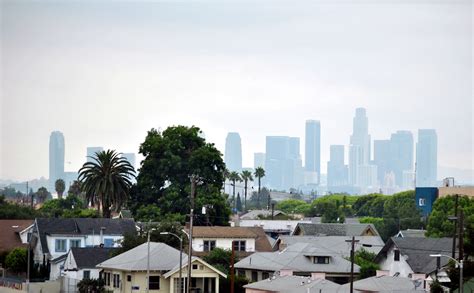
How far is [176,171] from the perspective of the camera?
13325 cm

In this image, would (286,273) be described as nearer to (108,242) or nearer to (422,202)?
(108,242)

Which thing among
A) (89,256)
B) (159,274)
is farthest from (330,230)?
(159,274)

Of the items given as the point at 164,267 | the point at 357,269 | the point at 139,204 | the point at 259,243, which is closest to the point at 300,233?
the point at 259,243

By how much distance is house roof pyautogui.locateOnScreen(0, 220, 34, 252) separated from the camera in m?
115

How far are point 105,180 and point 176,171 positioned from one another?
1219 cm

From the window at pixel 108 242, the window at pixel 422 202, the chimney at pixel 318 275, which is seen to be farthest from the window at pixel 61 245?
the window at pixel 422 202

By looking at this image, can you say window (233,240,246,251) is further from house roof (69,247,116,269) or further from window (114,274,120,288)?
window (114,274,120,288)

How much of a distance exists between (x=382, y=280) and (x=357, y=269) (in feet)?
44.2

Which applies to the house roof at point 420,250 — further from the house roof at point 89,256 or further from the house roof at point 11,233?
the house roof at point 11,233

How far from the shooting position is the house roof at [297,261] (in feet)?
293

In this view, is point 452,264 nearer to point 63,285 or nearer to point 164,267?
point 164,267

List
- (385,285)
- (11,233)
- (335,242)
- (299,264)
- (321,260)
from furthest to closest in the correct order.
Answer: (11,233)
(335,242)
(321,260)
(299,264)
(385,285)

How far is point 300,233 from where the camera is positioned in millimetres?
121000

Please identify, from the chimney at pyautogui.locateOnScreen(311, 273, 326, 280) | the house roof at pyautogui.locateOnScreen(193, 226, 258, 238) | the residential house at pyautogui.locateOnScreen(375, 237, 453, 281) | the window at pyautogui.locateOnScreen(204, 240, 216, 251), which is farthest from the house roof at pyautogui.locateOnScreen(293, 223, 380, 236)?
the chimney at pyautogui.locateOnScreen(311, 273, 326, 280)
